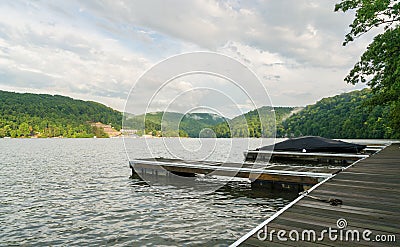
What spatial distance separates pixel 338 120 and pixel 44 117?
112387 millimetres

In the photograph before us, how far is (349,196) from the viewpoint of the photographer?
5.98m

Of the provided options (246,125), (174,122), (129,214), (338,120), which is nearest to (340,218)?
(129,214)

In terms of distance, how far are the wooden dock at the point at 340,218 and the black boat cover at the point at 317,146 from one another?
15215mm

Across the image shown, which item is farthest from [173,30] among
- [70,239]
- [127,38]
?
[70,239]

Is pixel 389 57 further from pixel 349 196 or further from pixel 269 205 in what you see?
pixel 349 196

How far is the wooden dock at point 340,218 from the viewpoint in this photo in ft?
11.6

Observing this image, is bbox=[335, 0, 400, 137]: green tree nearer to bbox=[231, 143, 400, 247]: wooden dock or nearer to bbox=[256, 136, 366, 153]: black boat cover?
bbox=[256, 136, 366, 153]: black boat cover

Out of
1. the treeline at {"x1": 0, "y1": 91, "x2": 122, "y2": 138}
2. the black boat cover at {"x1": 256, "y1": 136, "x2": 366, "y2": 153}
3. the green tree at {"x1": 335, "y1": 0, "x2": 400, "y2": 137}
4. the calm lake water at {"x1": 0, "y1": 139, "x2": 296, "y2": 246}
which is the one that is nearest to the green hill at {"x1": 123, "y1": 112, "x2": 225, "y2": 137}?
the calm lake water at {"x1": 0, "y1": 139, "x2": 296, "y2": 246}

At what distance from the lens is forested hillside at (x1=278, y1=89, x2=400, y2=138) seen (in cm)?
8119

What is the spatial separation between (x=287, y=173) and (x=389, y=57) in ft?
34.0

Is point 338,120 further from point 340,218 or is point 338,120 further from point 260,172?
point 340,218

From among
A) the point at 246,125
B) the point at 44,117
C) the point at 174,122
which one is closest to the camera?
the point at 174,122

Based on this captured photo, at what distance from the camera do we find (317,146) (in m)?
21.5

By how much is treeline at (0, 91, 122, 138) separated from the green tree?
89.2 meters
